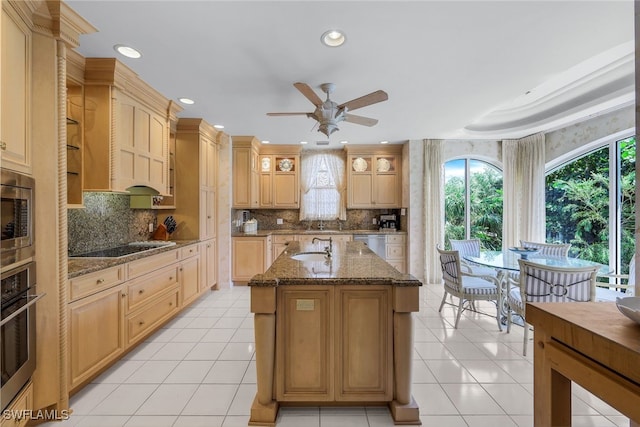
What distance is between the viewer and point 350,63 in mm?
2342

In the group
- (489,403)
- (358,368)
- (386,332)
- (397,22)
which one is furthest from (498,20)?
(489,403)

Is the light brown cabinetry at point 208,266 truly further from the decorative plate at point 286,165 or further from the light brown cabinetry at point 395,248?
the light brown cabinetry at point 395,248

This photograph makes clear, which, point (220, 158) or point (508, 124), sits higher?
point (508, 124)

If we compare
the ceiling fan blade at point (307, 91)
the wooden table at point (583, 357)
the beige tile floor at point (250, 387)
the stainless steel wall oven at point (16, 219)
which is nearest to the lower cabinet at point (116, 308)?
the beige tile floor at point (250, 387)

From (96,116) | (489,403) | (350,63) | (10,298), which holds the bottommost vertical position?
(489,403)

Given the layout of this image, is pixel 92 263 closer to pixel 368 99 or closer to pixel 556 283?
pixel 368 99

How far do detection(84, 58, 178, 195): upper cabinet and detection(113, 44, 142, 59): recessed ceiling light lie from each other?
0.59 ft

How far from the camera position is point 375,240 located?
5.10 m

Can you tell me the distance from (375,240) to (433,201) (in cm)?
128

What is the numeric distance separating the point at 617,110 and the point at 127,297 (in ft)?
20.5

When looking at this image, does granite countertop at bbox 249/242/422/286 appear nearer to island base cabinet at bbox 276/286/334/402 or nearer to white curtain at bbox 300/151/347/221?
island base cabinet at bbox 276/286/334/402

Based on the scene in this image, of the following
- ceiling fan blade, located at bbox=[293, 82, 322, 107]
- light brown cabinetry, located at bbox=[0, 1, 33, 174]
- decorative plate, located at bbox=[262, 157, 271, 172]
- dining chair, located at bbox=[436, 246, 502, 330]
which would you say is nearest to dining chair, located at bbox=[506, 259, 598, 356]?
dining chair, located at bbox=[436, 246, 502, 330]

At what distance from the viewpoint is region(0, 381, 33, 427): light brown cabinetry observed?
1.38 meters

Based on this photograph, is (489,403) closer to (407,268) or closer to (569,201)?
(407,268)
